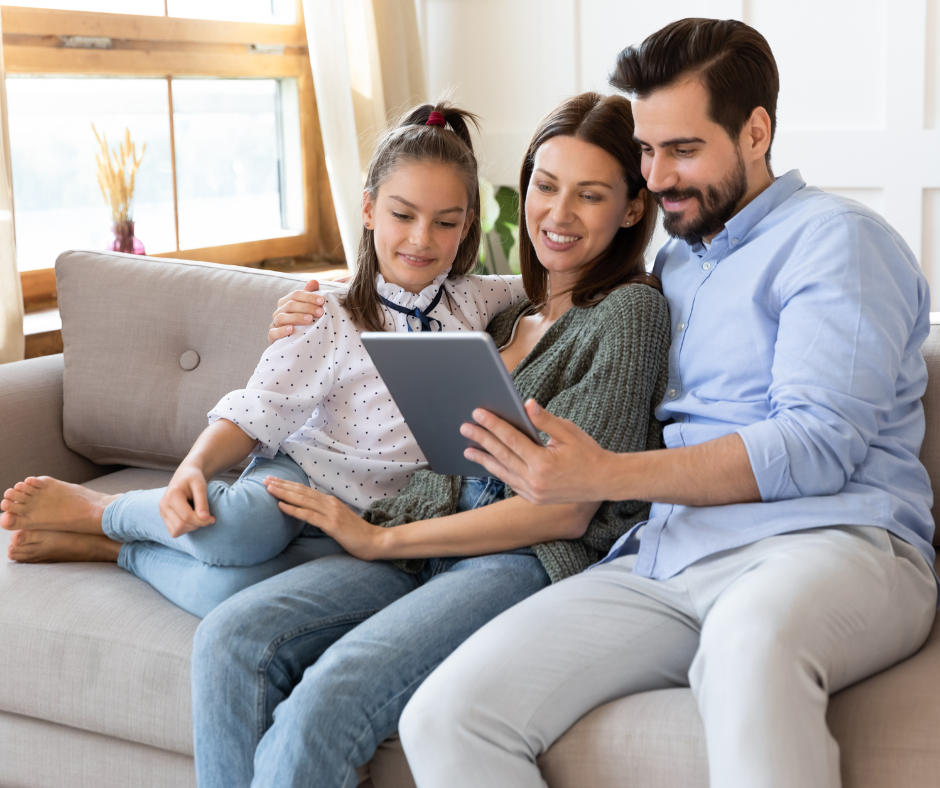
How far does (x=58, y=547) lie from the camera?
155 centimetres

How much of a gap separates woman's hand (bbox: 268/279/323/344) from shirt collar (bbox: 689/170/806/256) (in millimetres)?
621

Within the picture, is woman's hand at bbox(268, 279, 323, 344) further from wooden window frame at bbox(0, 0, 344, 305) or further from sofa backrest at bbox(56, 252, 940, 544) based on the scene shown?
wooden window frame at bbox(0, 0, 344, 305)

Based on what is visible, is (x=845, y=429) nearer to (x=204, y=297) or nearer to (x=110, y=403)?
(x=204, y=297)

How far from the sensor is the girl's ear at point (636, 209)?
5.12 ft

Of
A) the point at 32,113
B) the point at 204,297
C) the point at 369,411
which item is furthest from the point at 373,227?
the point at 32,113

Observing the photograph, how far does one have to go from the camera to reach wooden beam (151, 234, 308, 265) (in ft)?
9.76

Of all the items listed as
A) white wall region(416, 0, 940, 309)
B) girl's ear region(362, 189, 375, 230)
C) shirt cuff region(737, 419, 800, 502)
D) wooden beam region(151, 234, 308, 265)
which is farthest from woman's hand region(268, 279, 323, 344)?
white wall region(416, 0, 940, 309)

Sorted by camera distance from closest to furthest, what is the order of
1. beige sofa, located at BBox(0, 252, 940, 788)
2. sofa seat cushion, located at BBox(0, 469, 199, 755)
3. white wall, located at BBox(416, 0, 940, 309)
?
beige sofa, located at BBox(0, 252, 940, 788) < sofa seat cushion, located at BBox(0, 469, 199, 755) < white wall, located at BBox(416, 0, 940, 309)

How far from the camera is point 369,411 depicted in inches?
61.5

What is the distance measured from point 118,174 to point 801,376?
79.1 inches

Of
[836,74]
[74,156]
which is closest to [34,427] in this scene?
[74,156]

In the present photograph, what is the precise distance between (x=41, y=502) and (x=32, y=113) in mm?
1416

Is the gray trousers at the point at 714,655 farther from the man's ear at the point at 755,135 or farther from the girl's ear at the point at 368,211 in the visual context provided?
the girl's ear at the point at 368,211

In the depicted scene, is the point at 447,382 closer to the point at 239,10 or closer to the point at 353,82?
the point at 353,82
